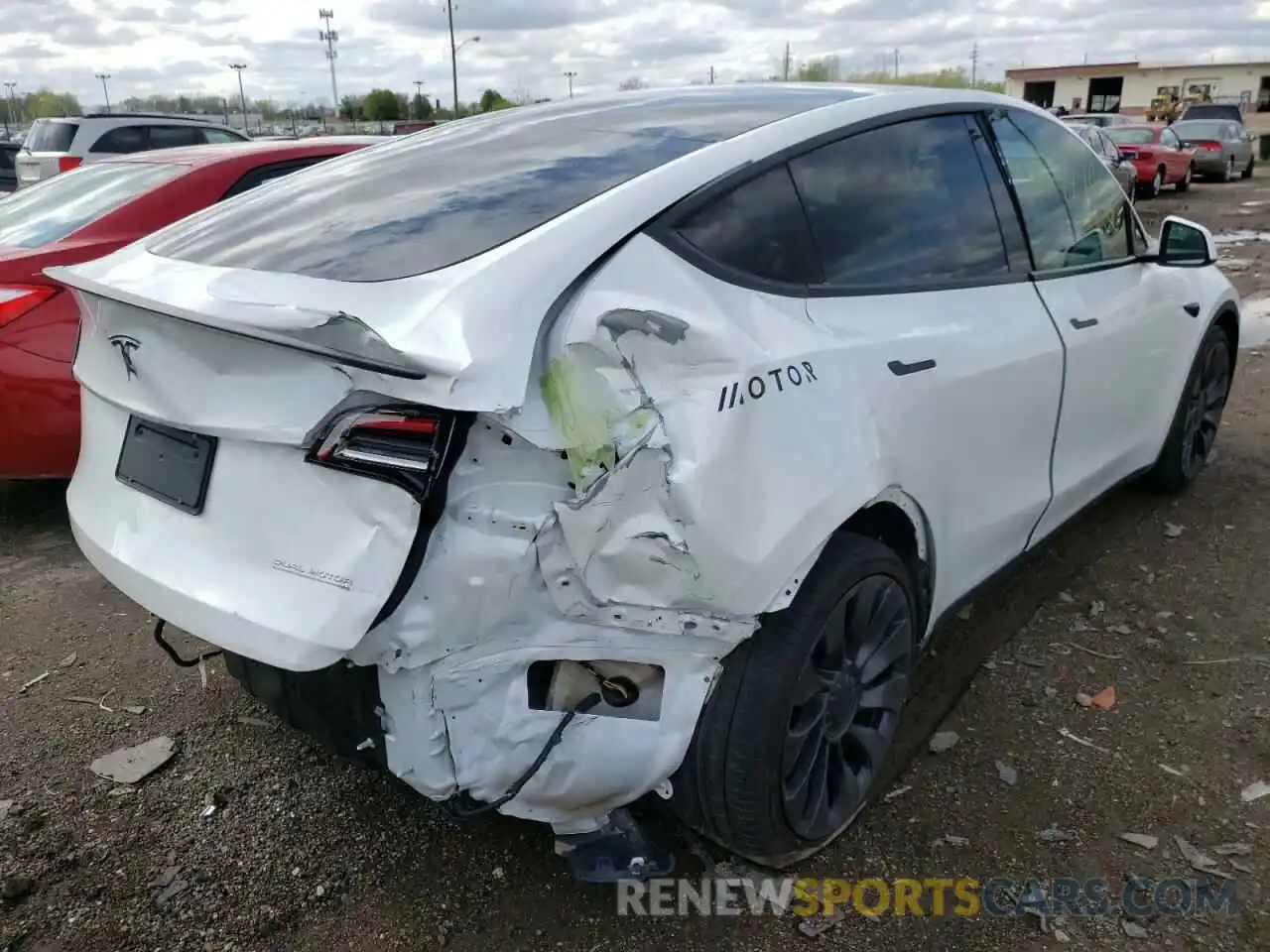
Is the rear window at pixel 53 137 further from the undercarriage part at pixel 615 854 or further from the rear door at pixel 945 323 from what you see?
the undercarriage part at pixel 615 854

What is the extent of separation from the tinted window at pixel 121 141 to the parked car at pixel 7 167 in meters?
6.10

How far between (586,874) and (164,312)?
1442 millimetres

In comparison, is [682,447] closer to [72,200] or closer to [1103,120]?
[72,200]

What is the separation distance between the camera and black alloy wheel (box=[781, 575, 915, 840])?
2.30 m

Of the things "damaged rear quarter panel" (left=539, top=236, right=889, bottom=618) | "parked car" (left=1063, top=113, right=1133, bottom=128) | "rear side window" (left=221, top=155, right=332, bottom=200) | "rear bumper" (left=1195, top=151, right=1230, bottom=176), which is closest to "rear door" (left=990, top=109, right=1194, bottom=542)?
"damaged rear quarter panel" (left=539, top=236, right=889, bottom=618)

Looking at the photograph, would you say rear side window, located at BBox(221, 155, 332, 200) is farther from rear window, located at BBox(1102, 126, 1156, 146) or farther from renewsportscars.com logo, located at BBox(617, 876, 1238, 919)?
rear window, located at BBox(1102, 126, 1156, 146)

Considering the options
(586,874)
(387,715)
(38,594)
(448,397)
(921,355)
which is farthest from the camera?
(38,594)

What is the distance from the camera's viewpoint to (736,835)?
7.50ft

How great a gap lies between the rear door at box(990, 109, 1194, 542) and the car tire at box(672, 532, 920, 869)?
1.08m

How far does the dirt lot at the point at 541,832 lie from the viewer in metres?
2.29

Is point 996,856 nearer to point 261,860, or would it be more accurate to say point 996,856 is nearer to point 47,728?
point 261,860

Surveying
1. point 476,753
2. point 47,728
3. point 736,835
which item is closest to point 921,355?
point 736,835

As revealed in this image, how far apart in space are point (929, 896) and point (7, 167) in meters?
20.6

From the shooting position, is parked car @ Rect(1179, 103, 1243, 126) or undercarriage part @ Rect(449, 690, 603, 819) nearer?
undercarriage part @ Rect(449, 690, 603, 819)
